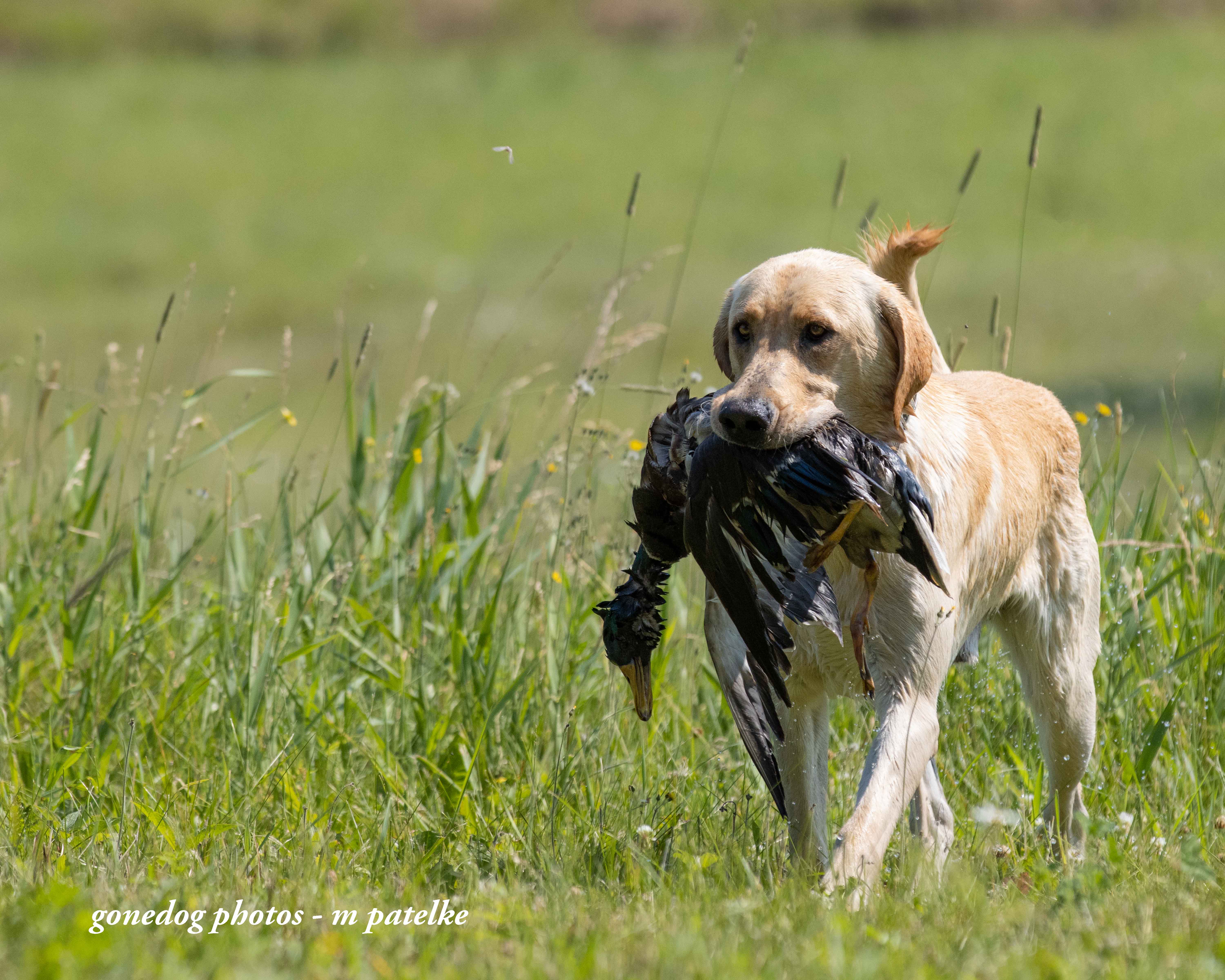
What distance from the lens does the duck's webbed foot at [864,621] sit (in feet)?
9.21

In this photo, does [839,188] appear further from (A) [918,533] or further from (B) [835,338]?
(A) [918,533]

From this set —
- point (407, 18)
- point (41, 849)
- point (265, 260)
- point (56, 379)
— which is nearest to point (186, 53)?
point (407, 18)

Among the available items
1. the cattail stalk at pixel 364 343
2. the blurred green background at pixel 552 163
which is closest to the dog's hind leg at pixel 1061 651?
the cattail stalk at pixel 364 343

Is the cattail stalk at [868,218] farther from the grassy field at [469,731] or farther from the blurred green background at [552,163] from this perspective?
the blurred green background at [552,163]

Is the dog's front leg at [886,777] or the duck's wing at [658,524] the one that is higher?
the duck's wing at [658,524]

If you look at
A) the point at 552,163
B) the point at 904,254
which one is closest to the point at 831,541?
the point at 904,254

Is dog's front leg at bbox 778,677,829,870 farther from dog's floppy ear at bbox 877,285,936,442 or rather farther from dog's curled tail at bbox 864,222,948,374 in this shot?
dog's curled tail at bbox 864,222,948,374

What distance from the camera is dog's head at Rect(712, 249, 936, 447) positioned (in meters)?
2.99

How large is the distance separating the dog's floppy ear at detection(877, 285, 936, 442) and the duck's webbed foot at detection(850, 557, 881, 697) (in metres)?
0.40

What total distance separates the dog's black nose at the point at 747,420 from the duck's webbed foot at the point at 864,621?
383mm

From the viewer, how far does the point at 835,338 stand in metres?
3.01

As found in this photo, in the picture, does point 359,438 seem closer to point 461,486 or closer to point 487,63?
point 461,486

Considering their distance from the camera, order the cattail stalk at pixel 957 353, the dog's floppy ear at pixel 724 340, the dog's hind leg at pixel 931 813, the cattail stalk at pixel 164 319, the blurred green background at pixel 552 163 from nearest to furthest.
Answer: the dog's floppy ear at pixel 724 340 < the dog's hind leg at pixel 931 813 < the cattail stalk at pixel 164 319 < the cattail stalk at pixel 957 353 < the blurred green background at pixel 552 163

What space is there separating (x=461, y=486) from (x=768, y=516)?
1847mm
